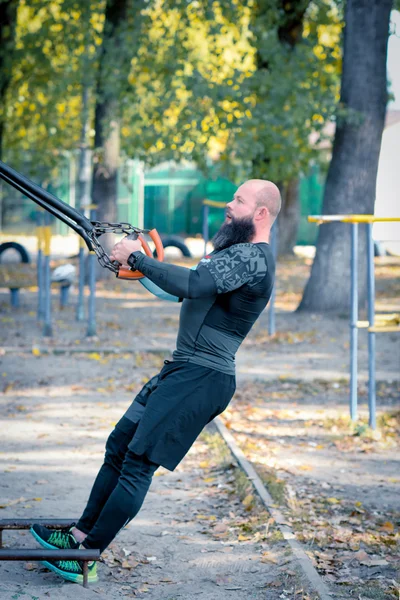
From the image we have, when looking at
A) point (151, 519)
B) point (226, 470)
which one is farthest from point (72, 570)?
point (226, 470)

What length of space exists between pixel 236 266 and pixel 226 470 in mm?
2823

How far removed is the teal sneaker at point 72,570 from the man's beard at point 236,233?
155 centimetres

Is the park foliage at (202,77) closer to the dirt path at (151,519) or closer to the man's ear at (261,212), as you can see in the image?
the dirt path at (151,519)

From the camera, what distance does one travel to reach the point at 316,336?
11969mm

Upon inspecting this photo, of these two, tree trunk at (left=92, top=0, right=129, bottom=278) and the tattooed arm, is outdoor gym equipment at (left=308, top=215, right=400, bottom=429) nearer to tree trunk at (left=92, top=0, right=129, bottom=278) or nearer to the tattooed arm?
the tattooed arm

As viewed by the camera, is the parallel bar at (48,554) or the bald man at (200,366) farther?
the parallel bar at (48,554)

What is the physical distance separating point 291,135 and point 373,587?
1109 cm

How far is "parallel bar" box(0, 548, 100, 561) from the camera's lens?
12.8 ft

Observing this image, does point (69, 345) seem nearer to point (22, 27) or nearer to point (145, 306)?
point (145, 306)

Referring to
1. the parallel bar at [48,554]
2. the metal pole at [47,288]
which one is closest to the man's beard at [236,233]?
the parallel bar at [48,554]

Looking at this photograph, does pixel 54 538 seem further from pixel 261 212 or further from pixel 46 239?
pixel 46 239

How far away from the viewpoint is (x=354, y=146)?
13023 millimetres

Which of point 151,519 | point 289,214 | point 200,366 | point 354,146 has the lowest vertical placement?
point 151,519

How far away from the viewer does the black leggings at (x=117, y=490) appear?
387 centimetres
